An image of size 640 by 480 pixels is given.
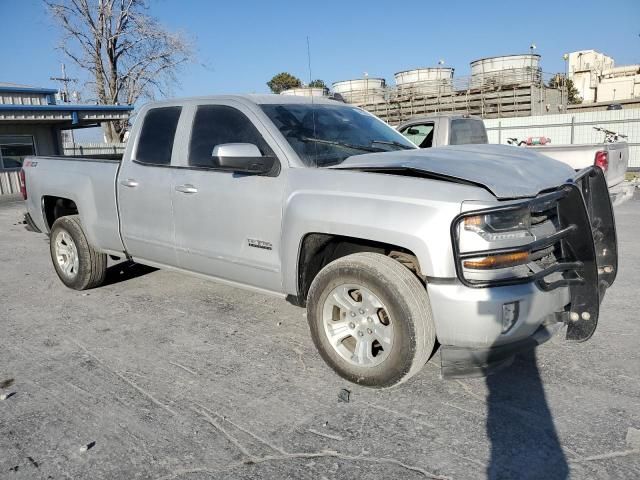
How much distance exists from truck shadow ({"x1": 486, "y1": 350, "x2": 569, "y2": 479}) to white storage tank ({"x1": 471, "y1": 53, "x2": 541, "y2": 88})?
2981cm

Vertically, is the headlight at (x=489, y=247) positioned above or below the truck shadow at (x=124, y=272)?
above

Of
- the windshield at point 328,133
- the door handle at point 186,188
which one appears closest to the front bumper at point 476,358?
the windshield at point 328,133

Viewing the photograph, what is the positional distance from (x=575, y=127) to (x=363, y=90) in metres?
17.2

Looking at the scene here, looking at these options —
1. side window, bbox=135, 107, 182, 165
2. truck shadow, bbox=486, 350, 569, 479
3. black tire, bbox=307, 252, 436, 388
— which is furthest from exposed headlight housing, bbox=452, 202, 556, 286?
side window, bbox=135, 107, 182, 165

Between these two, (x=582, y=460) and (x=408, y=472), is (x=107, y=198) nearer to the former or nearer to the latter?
(x=408, y=472)

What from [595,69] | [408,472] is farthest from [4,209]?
[595,69]

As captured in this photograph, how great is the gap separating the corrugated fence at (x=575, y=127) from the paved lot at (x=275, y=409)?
17875mm

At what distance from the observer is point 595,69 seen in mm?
57969

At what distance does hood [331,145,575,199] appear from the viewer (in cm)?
298

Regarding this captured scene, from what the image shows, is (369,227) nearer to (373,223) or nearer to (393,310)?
(373,223)

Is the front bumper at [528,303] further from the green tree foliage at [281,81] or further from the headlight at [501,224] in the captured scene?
the green tree foliage at [281,81]

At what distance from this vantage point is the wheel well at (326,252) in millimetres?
3410

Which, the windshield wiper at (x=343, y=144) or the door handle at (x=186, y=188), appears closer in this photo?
the windshield wiper at (x=343, y=144)

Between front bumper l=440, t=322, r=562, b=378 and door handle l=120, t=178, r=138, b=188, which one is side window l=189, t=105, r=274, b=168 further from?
front bumper l=440, t=322, r=562, b=378
